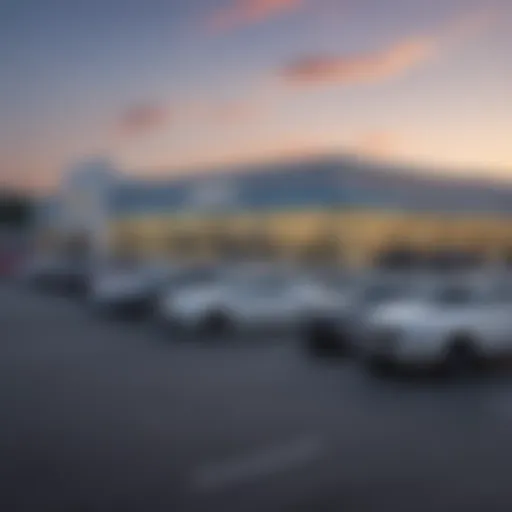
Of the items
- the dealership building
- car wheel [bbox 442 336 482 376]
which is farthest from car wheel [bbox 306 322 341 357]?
car wheel [bbox 442 336 482 376]

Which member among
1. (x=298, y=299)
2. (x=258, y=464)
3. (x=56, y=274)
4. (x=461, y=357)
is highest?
(x=56, y=274)

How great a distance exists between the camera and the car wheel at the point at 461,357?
8.34 feet

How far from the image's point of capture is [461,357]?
2.56m

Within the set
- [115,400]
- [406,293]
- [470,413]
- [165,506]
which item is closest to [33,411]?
[115,400]

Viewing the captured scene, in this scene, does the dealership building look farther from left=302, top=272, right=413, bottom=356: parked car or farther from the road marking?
the road marking

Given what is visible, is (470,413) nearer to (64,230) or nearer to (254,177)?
(254,177)

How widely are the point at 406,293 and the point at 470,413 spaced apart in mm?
552

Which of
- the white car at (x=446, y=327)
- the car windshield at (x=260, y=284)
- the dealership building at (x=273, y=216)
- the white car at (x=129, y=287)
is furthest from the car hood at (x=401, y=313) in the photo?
the white car at (x=129, y=287)

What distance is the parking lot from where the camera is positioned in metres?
1.97

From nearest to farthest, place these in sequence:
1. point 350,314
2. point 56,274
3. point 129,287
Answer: point 56,274, point 129,287, point 350,314

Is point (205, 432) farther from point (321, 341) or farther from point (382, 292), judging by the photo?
point (382, 292)

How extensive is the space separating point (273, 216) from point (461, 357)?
1248 mm

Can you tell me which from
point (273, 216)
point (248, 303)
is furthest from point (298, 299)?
point (273, 216)

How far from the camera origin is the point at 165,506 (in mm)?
1960
